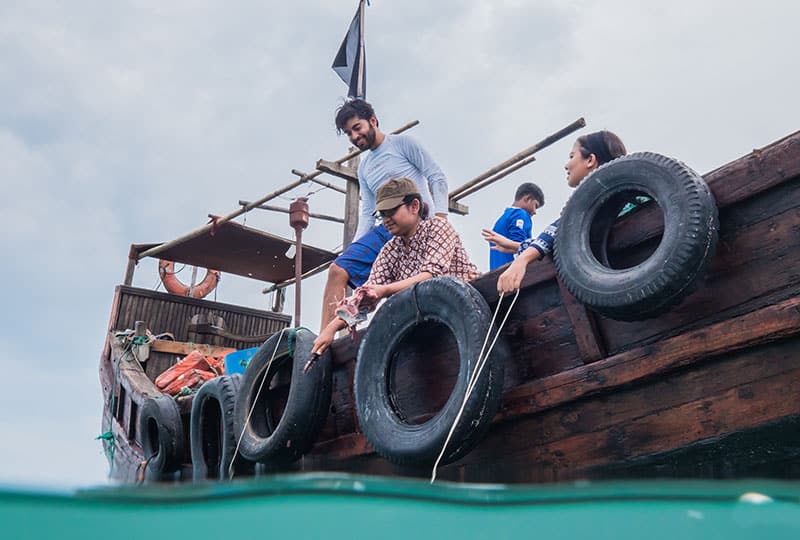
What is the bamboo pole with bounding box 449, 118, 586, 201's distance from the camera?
795 cm

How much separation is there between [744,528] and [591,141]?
6.27ft

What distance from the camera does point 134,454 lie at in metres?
7.09

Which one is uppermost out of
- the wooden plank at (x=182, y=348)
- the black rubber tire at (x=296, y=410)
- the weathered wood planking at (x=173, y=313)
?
the weathered wood planking at (x=173, y=313)

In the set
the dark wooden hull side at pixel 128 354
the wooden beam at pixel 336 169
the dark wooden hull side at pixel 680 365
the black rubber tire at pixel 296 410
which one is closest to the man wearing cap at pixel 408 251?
the black rubber tire at pixel 296 410

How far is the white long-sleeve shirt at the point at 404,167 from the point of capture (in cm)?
473

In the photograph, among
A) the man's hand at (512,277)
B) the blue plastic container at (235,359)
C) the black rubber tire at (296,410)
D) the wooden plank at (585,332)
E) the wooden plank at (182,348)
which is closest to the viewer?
the wooden plank at (585,332)

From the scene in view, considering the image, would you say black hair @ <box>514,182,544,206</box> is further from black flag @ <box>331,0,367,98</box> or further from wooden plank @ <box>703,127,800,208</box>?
black flag @ <box>331,0,367,98</box>

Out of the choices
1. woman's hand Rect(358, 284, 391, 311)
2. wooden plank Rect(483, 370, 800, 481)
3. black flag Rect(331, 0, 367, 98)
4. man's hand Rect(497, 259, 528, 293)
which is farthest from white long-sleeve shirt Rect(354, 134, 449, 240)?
black flag Rect(331, 0, 367, 98)

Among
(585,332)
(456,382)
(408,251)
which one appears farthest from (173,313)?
(585,332)

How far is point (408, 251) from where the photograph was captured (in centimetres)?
411

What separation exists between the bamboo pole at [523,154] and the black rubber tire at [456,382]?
513cm

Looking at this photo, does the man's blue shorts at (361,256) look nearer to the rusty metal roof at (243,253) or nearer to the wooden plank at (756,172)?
the wooden plank at (756,172)

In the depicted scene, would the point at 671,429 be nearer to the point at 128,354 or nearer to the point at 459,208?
the point at 128,354

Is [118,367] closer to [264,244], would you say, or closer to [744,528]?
[264,244]
